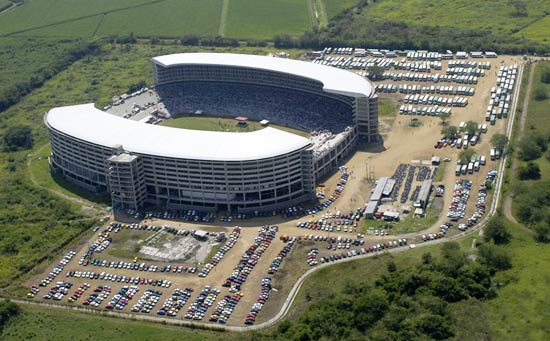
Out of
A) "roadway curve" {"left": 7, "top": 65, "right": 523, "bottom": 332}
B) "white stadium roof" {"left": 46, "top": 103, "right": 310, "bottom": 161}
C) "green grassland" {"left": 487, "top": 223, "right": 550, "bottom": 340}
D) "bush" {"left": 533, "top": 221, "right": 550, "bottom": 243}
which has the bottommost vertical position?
"roadway curve" {"left": 7, "top": 65, "right": 523, "bottom": 332}

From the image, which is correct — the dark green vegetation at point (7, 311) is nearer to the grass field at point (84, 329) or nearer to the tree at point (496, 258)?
the grass field at point (84, 329)

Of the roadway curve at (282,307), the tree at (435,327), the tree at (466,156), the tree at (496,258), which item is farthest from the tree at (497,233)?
the tree at (466,156)

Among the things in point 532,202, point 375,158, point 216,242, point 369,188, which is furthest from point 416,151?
point 216,242

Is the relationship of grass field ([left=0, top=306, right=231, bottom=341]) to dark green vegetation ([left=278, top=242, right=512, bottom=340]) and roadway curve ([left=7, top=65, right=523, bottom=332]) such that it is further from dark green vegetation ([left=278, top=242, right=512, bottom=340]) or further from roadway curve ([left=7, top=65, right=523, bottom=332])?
dark green vegetation ([left=278, top=242, right=512, bottom=340])

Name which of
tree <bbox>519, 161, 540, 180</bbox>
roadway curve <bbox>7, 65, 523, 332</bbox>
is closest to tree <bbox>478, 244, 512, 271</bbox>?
roadway curve <bbox>7, 65, 523, 332</bbox>

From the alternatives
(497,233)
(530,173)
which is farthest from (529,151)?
(497,233)

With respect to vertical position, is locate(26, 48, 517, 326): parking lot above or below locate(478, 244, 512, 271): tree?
below
